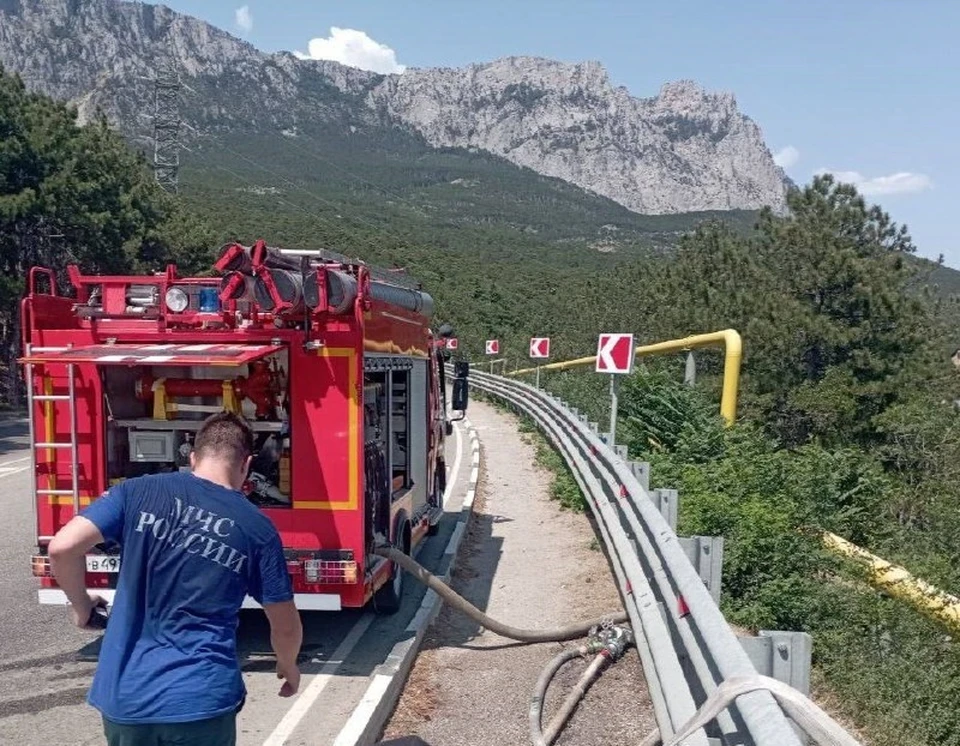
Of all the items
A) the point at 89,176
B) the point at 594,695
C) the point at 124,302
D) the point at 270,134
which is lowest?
the point at 594,695

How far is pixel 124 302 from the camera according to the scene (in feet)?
24.3

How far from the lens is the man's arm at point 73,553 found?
3135 mm

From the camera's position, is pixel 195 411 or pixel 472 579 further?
pixel 472 579

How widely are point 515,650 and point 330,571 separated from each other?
168 cm

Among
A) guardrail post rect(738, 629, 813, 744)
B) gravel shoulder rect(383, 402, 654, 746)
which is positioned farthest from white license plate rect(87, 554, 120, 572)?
guardrail post rect(738, 629, 813, 744)

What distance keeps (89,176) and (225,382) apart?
2497 cm

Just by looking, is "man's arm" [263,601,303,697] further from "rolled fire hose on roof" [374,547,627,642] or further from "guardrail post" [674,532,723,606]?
"rolled fire hose on roof" [374,547,627,642]

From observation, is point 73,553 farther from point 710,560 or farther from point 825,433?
point 825,433

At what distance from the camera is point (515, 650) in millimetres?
7316

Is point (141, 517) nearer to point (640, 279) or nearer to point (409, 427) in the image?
point (409, 427)

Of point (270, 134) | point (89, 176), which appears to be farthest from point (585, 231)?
point (89, 176)

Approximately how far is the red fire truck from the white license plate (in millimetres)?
11

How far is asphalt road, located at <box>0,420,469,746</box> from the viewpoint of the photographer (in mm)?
5637

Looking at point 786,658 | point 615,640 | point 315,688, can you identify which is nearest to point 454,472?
point 615,640
